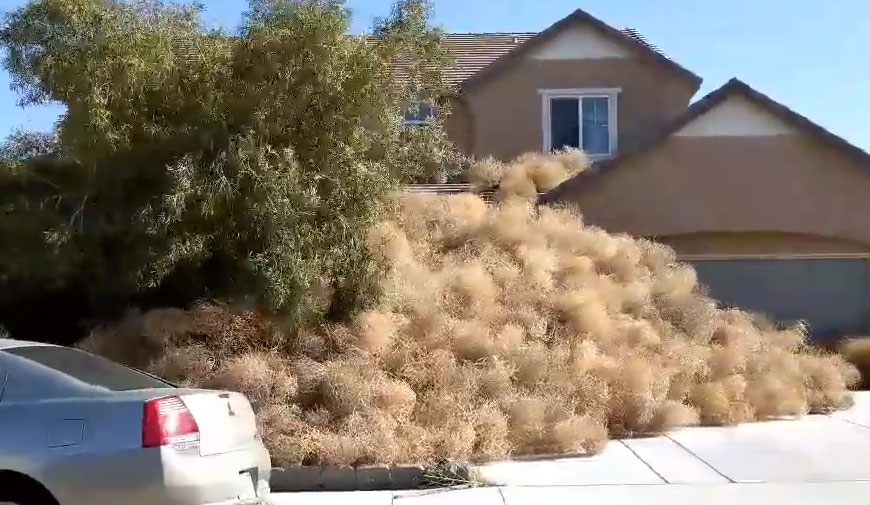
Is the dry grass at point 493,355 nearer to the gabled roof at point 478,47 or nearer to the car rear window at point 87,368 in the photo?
the car rear window at point 87,368

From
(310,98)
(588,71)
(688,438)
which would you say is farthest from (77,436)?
(588,71)

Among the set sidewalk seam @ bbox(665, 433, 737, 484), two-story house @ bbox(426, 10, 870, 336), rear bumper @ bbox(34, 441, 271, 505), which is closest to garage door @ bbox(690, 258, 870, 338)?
two-story house @ bbox(426, 10, 870, 336)

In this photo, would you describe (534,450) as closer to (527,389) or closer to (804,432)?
(527,389)

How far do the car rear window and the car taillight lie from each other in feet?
1.46

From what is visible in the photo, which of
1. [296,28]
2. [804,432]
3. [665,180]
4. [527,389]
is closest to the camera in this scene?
[296,28]

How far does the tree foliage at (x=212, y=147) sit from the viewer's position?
31.4 ft

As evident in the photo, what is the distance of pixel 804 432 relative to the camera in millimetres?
11203

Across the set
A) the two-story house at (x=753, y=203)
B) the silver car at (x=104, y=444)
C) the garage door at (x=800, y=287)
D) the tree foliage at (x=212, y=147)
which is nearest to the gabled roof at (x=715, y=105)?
the two-story house at (x=753, y=203)

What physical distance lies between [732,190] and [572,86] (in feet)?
16.4

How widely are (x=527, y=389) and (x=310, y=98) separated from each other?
385cm

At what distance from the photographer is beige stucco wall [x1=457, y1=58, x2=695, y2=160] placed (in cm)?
2038

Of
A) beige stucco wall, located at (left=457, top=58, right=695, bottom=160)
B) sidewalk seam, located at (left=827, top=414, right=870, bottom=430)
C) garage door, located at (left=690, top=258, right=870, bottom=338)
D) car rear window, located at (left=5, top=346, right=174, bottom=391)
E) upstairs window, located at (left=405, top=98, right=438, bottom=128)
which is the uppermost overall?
beige stucco wall, located at (left=457, top=58, right=695, bottom=160)

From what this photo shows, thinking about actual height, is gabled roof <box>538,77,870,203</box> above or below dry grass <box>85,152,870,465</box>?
above

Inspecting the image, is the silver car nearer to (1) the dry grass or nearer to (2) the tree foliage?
(1) the dry grass
